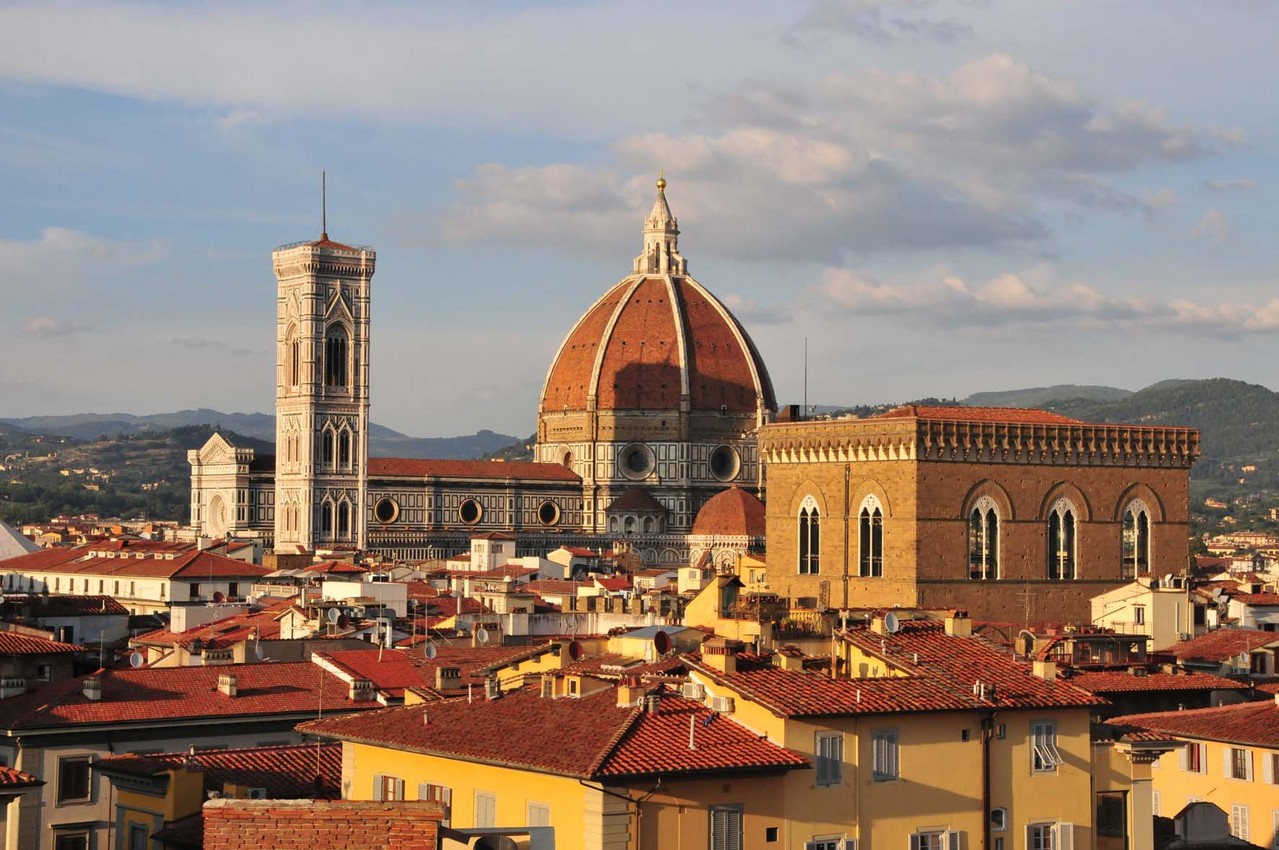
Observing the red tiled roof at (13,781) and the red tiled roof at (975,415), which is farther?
the red tiled roof at (975,415)

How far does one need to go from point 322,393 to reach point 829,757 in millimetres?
116474

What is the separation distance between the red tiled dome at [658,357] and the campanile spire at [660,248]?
1267 mm

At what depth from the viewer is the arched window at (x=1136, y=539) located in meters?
63.9

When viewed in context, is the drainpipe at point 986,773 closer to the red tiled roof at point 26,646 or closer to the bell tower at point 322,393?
the red tiled roof at point 26,646

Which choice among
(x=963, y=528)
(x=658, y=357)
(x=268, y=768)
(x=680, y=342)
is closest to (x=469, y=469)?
(x=658, y=357)

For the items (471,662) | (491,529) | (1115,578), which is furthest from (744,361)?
(471,662)

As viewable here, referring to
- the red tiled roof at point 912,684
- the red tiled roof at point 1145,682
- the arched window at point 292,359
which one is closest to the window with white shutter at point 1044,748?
the red tiled roof at point 912,684

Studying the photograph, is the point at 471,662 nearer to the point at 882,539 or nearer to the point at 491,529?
the point at 882,539

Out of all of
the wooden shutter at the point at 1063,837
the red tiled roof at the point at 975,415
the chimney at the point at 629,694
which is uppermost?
the red tiled roof at the point at 975,415

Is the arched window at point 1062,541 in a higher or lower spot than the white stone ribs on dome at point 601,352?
lower

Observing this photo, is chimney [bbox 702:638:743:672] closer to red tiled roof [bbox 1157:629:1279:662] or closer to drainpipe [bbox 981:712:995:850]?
drainpipe [bbox 981:712:995:850]

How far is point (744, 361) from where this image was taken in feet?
500

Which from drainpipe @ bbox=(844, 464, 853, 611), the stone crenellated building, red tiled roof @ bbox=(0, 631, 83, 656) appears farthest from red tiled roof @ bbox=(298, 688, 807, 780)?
drainpipe @ bbox=(844, 464, 853, 611)

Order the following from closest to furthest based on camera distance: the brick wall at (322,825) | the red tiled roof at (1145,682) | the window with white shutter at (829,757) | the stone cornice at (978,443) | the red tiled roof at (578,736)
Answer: the brick wall at (322,825)
the red tiled roof at (578,736)
the window with white shutter at (829,757)
the red tiled roof at (1145,682)
the stone cornice at (978,443)
